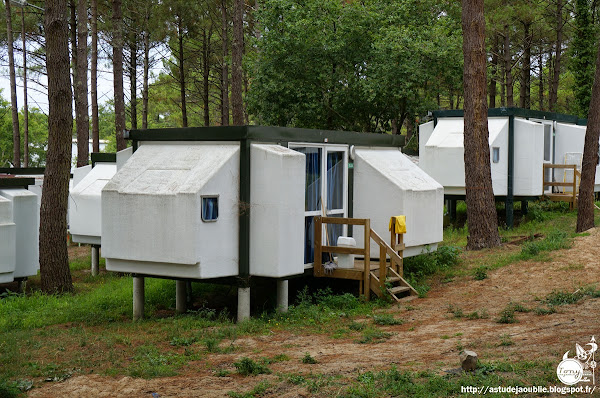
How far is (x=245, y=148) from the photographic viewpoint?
33.0 feet

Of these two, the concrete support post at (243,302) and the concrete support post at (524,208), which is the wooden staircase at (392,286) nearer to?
the concrete support post at (243,302)

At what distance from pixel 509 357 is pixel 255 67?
61.6 feet

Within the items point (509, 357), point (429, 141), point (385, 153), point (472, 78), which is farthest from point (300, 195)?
point (429, 141)

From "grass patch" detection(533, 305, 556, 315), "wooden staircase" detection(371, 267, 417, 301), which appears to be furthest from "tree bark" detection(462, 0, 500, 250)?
"grass patch" detection(533, 305, 556, 315)

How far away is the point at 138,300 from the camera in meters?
10.9

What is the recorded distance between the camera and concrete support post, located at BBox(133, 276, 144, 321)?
426 inches

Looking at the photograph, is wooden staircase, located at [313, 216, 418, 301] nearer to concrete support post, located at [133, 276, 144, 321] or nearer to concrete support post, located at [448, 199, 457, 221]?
concrete support post, located at [133, 276, 144, 321]

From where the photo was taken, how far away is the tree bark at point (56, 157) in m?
12.9

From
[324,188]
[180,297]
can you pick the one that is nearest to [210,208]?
[180,297]

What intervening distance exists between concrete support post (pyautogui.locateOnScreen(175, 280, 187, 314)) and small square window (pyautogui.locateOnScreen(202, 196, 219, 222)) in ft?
6.60

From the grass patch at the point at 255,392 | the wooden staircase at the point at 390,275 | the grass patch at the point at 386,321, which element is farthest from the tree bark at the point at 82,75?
the grass patch at the point at 255,392

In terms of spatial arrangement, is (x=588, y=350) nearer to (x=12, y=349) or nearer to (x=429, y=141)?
(x=12, y=349)

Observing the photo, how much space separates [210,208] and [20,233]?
18.0 feet

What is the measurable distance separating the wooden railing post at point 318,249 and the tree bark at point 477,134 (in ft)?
17.3
